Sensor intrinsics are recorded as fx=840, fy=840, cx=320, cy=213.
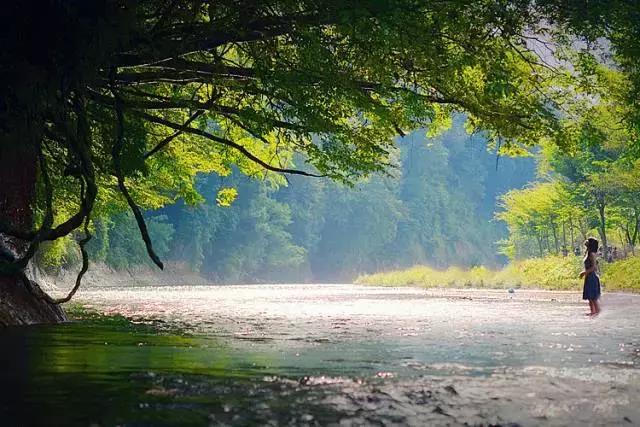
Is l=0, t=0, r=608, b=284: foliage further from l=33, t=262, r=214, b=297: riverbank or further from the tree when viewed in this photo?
l=33, t=262, r=214, b=297: riverbank

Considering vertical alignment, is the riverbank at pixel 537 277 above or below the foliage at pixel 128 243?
below

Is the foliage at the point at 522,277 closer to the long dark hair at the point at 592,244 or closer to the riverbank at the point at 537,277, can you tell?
the riverbank at the point at 537,277

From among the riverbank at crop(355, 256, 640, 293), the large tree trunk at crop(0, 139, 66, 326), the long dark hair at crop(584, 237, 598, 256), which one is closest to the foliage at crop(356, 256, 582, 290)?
the riverbank at crop(355, 256, 640, 293)

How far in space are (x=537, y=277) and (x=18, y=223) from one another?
130 ft

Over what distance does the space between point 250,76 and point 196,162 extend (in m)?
8.76

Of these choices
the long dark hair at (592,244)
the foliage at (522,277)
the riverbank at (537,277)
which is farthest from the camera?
the foliage at (522,277)

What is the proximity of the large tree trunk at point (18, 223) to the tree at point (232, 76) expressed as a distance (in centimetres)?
2

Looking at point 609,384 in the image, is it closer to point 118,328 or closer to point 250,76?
point 250,76

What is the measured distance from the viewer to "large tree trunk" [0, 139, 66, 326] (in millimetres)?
11930

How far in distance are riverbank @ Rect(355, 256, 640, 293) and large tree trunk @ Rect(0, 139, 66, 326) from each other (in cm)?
2610

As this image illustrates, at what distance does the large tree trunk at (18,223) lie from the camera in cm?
1193

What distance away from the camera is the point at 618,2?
33.3ft

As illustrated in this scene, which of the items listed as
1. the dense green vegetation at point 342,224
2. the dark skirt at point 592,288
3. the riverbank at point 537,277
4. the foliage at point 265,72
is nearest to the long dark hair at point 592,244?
the dark skirt at point 592,288

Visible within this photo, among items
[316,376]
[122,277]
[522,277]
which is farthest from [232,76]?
[122,277]
